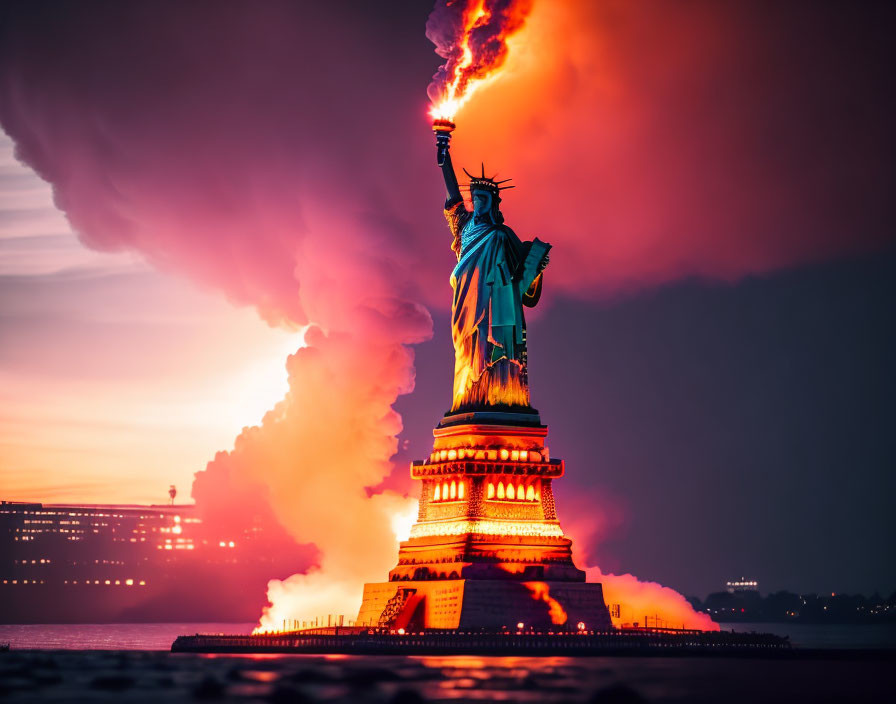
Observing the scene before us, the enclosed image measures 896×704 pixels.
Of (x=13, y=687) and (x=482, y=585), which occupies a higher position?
(x=482, y=585)

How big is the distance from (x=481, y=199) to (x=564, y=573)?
90.0 ft

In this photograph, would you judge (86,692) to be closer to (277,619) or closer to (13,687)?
(13,687)

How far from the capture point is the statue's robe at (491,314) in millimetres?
108000

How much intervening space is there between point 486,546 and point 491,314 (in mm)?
16764

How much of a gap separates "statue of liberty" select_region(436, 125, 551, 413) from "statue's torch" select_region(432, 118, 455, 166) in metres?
2.98

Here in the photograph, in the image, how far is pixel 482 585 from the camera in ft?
323

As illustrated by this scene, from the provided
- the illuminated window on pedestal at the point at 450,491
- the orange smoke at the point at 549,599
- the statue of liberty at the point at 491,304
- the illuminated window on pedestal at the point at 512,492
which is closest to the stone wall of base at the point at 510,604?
the orange smoke at the point at 549,599

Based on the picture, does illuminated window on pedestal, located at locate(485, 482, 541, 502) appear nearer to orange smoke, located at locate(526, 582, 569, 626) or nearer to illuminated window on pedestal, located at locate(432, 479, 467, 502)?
illuminated window on pedestal, located at locate(432, 479, 467, 502)

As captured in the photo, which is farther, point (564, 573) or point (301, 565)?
point (301, 565)

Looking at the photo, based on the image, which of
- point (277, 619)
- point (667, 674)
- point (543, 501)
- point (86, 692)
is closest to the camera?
point (86, 692)

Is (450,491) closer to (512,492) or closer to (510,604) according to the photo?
(512,492)

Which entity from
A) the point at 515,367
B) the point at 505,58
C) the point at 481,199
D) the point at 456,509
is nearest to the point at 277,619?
the point at 456,509

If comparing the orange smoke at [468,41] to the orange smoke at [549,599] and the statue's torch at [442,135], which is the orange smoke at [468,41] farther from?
the orange smoke at [549,599]

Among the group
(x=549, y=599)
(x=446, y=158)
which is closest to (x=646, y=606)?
(x=549, y=599)
